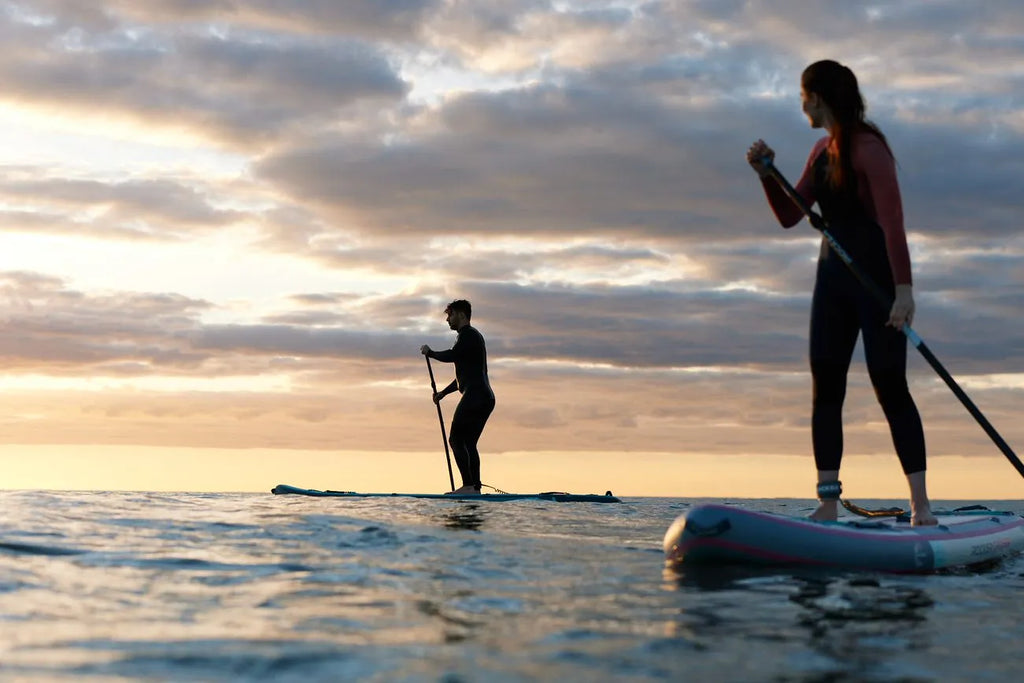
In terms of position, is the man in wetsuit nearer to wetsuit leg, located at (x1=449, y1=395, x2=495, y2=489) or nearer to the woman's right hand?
wetsuit leg, located at (x1=449, y1=395, x2=495, y2=489)

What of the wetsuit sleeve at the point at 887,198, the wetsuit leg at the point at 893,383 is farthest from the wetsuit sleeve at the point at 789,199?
the wetsuit leg at the point at 893,383

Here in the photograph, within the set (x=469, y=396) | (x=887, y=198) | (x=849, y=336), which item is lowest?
(x=849, y=336)

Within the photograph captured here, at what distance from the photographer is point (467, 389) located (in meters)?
17.2

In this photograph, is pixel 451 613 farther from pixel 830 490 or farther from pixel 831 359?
pixel 831 359

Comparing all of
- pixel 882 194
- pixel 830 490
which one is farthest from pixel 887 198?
pixel 830 490

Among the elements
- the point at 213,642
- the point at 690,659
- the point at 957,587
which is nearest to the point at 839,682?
the point at 690,659

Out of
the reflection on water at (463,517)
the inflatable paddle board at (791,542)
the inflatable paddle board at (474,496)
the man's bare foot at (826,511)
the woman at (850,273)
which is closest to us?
the inflatable paddle board at (791,542)

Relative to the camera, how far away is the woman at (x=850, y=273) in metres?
6.88

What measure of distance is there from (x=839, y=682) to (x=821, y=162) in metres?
4.80

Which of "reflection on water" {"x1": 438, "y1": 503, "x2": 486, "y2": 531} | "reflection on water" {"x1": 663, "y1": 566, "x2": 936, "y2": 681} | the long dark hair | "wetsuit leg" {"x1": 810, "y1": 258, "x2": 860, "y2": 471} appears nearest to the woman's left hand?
"wetsuit leg" {"x1": 810, "y1": 258, "x2": 860, "y2": 471}

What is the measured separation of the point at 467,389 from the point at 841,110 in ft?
35.7

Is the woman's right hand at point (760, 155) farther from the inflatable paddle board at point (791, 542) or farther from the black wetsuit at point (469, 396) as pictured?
the black wetsuit at point (469, 396)

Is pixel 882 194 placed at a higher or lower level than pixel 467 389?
higher

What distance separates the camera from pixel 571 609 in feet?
15.2
